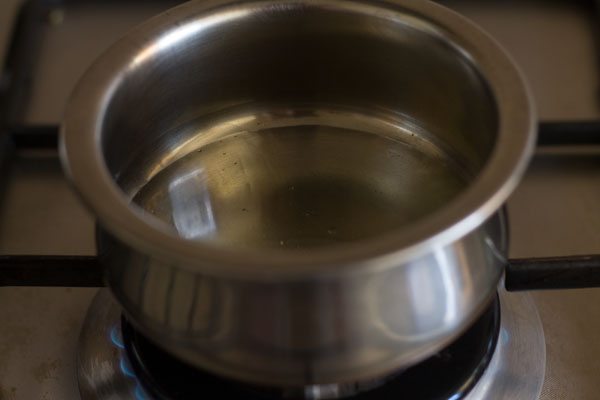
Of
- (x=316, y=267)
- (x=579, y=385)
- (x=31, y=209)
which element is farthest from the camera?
(x=31, y=209)

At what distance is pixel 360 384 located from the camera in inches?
17.8

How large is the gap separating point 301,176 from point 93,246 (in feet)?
0.50

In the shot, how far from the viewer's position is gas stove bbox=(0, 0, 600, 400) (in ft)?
1.57

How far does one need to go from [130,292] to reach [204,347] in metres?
0.05

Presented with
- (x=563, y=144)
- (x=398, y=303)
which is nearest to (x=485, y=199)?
(x=398, y=303)

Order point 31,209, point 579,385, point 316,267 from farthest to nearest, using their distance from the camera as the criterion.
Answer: point 31,209, point 579,385, point 316,267

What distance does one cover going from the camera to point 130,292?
0.41 meters

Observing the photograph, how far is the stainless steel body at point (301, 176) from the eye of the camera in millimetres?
356

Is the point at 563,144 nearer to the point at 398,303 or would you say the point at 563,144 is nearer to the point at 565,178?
the point at 565,178

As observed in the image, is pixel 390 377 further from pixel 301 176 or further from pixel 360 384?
pixel 301 176

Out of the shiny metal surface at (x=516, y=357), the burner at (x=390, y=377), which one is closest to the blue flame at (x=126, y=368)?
the burner at (x=390, y=377)

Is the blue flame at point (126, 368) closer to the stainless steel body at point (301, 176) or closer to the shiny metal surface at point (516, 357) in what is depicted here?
the stainless steel body at point (301, 176)

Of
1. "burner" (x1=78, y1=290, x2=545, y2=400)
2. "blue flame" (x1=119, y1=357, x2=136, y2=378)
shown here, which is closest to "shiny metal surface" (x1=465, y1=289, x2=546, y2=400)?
"burner" (x1=78, y1=290, x2=545, y2=400)

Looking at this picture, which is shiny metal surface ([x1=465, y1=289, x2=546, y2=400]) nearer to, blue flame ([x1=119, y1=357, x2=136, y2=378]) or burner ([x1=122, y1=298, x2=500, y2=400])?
burner ([x1=122, y1=298, x2=500, y2=400])
